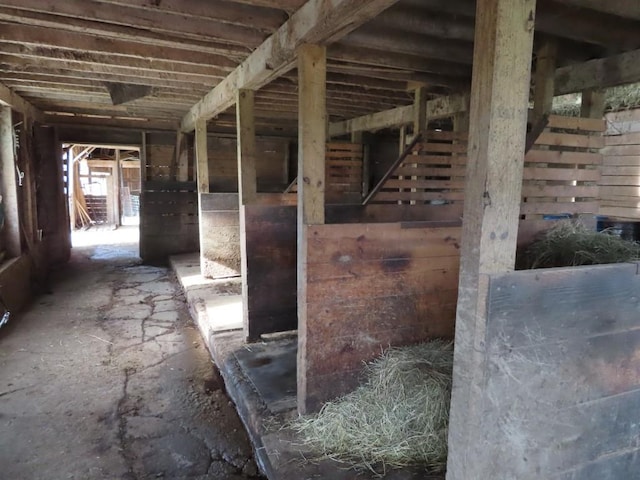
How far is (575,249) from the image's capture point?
1.72 m

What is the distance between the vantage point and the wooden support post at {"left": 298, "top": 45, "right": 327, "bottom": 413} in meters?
2.10

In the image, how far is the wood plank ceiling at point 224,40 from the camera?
2.11 m

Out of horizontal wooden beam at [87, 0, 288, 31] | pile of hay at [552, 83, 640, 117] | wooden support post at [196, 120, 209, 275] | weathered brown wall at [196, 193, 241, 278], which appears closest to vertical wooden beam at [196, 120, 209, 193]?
wooden support post at [196, 120, 209, 275]

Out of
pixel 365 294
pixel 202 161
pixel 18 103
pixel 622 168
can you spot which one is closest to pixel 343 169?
pixel 202 161

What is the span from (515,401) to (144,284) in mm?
5329

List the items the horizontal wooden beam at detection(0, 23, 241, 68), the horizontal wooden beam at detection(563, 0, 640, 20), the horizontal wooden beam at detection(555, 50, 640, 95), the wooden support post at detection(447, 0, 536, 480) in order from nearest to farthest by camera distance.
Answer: the wooden support post at detection(447, 0, 536, 480), the horizontal wooden beam at detection(563, 0, 640, 20), the horizontal wooden beam at detection(555, 50, 640, 95), the horizontal wooden beam at detection(0, 23, 241, 68)

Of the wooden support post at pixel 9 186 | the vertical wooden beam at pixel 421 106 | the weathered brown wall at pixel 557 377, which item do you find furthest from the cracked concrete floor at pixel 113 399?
the vertical wooden beam at pixel 421 106

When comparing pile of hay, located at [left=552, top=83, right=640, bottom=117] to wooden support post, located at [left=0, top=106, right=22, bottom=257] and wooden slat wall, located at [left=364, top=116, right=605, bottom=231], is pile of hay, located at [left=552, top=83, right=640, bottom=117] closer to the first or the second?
wooden slat wall, located at [left=364, top=116, right=605, bottom=231]

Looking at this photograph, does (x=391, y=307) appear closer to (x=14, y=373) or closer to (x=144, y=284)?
(x=14, y=373)

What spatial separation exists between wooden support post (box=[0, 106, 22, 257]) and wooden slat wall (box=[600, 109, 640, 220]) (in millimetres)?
6535

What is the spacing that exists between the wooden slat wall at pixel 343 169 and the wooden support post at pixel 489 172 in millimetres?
4454

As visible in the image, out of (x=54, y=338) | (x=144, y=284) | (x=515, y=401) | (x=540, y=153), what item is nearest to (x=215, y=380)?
(x=54, y=338)

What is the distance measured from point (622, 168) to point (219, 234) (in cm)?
468

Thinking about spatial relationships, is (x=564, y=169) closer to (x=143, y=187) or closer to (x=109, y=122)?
(x=143, y=187)
